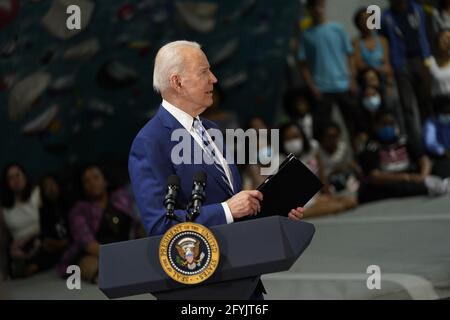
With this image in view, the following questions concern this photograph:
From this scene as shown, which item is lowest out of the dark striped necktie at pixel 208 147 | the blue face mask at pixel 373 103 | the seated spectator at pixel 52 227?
the seated spectator at pixel 52 227

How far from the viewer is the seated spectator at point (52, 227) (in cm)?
692

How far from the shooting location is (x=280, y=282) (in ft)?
17.7

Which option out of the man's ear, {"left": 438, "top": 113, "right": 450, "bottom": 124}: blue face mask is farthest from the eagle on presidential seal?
{"left": 438, "top": 113, "right": 450, "bottom": 124}: blue face mask

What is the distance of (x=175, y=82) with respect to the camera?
2385 millimetres

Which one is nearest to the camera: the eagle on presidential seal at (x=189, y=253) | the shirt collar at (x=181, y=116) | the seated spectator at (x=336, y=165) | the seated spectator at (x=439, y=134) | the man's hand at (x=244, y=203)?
the eagle on presidential seal at (x=189, y=253)

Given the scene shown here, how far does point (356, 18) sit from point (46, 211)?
11.6 feet

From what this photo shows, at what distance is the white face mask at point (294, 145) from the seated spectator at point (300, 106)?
29.3 inches

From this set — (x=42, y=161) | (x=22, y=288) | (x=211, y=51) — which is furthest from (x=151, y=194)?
(x=211, y=51)

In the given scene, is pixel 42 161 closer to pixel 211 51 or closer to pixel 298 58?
pixel 211 51

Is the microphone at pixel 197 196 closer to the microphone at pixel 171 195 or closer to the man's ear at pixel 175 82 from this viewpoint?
the microphone at pixel 171 195

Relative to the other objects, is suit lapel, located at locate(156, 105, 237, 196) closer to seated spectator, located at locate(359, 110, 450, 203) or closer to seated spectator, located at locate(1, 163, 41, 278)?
seated spectator, located at locate(1, 163, 41, 278)

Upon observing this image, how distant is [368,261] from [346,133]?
2.87 meters

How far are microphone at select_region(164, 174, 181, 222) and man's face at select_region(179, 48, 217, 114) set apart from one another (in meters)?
0.29

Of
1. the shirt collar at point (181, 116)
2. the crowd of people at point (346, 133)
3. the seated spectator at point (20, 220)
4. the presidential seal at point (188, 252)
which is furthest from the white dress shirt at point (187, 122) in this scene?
the seated spectator at point (20, 220)
